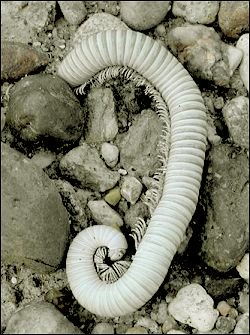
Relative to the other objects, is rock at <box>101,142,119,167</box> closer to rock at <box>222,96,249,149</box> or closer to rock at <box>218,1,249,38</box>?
rock at <box>222,96,249,149</box>

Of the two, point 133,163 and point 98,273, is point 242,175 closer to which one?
point 133,163

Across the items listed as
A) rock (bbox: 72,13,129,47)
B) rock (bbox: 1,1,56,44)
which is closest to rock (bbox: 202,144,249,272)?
rock (bbox: 72,13,129,47)

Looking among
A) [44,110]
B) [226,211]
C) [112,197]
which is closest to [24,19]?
[44,110]

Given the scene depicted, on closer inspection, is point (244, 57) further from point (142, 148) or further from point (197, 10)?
point (142, 148)

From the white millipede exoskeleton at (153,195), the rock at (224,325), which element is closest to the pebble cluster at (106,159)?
the rock at (224,325)

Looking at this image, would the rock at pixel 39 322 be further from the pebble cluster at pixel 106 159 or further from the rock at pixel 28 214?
the rock at pixel 28 214

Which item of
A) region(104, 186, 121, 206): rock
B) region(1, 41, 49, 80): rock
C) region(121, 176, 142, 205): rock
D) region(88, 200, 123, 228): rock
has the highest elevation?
region(1, 41, 49, 80): rock
